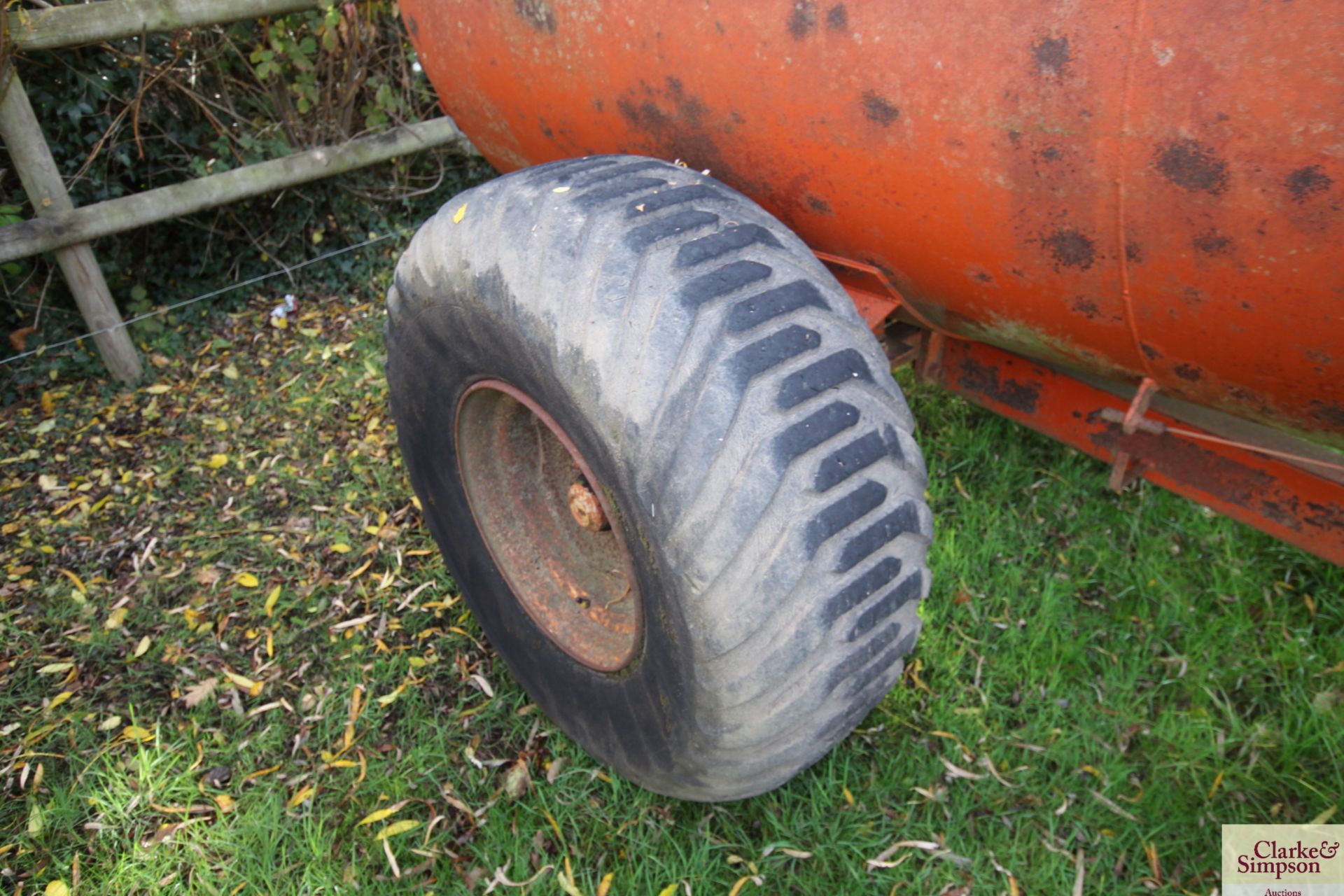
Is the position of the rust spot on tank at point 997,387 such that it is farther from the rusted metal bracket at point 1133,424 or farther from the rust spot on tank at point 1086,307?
the rust spot on tank at point 1086,307

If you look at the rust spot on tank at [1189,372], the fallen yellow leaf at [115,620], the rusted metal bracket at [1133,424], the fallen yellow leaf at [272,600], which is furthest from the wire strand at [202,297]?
the rust spot on tank at [1189,372]

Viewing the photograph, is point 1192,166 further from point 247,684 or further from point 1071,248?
point 247,684

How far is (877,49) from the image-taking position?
1432 mm

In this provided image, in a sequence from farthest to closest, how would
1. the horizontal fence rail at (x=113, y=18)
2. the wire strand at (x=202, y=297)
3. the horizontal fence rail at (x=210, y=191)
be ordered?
the wire strand at (x=202, y=297) → the horizontal fence rail at (x=210, y=191) → the horizontal fence rail at (x=113, y=18)

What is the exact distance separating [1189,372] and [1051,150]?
44 centimetres

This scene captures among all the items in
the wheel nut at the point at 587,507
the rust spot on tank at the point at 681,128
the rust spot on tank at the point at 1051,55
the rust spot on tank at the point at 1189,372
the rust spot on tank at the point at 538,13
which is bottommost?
the wheel nut at the point at 587,507

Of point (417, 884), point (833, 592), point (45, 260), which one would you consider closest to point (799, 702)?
point (833, 592)

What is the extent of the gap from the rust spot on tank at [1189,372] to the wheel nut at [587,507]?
3.29ft

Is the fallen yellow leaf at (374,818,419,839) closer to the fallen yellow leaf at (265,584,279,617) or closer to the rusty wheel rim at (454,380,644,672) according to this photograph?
the rusty wheel rim at (454,380,644,672)

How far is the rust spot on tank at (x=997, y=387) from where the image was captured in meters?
2.14

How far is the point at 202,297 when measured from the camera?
362cm

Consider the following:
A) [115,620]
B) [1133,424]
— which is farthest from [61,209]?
[1133,424]

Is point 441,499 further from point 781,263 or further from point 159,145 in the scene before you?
point 159,145

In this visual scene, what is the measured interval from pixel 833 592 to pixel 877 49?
2.79ft
